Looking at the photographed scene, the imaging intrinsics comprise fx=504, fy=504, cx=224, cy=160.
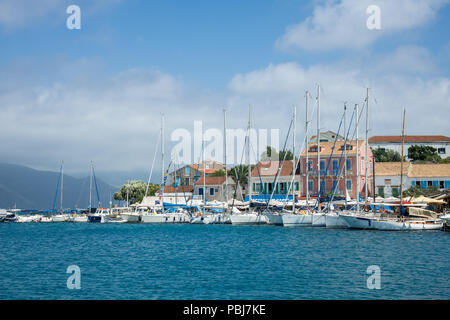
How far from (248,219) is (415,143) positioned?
223ft

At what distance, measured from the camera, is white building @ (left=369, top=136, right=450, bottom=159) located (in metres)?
117

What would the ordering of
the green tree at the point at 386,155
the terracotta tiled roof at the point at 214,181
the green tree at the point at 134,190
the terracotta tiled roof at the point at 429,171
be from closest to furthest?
the terracotta tiled roof at the point at 429,171
the terracotta tiled roof at the point at 214,181
the green tree at the point at 386,155
the green tree at the point at 134,190

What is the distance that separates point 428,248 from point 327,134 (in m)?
57.3

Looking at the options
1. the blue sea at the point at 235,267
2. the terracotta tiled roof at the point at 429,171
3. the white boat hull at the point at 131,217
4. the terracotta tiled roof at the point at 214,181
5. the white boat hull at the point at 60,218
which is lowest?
the white boat hull at the point at 60,218

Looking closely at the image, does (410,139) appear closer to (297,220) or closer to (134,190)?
(134,190)

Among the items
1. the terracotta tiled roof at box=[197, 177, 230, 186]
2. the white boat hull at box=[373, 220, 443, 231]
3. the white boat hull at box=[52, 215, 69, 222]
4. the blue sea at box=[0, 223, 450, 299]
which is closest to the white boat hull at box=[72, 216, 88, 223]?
the white boat hull at box=[52, 215, 69, 222]

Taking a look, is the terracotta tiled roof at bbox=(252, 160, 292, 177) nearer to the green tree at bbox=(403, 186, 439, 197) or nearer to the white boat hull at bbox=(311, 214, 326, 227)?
the green tree at bbox=(403, 186, 439, 197)

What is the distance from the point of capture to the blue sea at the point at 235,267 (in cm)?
2245

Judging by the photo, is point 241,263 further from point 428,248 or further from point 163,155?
point 163,155

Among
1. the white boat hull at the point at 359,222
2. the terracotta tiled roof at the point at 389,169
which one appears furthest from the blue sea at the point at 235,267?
the terracotta tiled roof at the point at 389,169

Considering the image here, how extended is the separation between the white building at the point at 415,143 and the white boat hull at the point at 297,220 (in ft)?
207

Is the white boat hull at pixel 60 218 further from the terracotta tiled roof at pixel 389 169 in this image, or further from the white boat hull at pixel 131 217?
the terracotta tiled roof at pixel 389 169

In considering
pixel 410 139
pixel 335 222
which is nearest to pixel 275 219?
pixel 335 222
